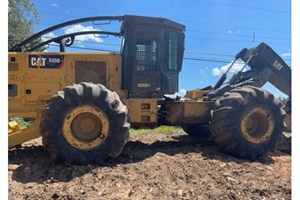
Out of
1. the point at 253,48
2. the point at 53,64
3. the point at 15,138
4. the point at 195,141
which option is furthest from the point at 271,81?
the point at 15,138

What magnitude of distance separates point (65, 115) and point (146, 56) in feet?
7.74

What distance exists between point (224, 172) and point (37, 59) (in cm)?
451

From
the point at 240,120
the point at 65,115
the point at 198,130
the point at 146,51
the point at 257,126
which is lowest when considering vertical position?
the point at 198,130

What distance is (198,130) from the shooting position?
9727mm

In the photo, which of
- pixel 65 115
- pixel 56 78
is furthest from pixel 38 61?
pixel 65 115

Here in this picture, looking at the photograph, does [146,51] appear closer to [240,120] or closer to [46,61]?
[46,61]

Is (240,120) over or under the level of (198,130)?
over

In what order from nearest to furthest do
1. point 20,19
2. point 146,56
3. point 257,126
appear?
1. point 146,56
2. point 257,126
3. point 20,19

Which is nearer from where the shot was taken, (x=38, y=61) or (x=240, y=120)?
(x=240, y=120)

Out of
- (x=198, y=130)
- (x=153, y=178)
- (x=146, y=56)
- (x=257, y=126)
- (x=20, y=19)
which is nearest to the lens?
(x=153, y=178)

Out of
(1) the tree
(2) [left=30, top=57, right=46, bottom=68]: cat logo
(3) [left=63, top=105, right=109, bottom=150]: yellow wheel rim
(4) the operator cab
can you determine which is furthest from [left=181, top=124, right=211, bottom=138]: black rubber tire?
(1) the tree

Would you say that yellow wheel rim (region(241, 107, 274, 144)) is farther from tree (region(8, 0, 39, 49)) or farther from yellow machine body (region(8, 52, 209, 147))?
tree (region(8, 0, 39, 49))

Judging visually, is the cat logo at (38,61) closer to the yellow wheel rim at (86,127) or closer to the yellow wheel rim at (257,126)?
the yellow wheel rim at (86,127)

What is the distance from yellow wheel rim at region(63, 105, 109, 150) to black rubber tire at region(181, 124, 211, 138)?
378 cm
